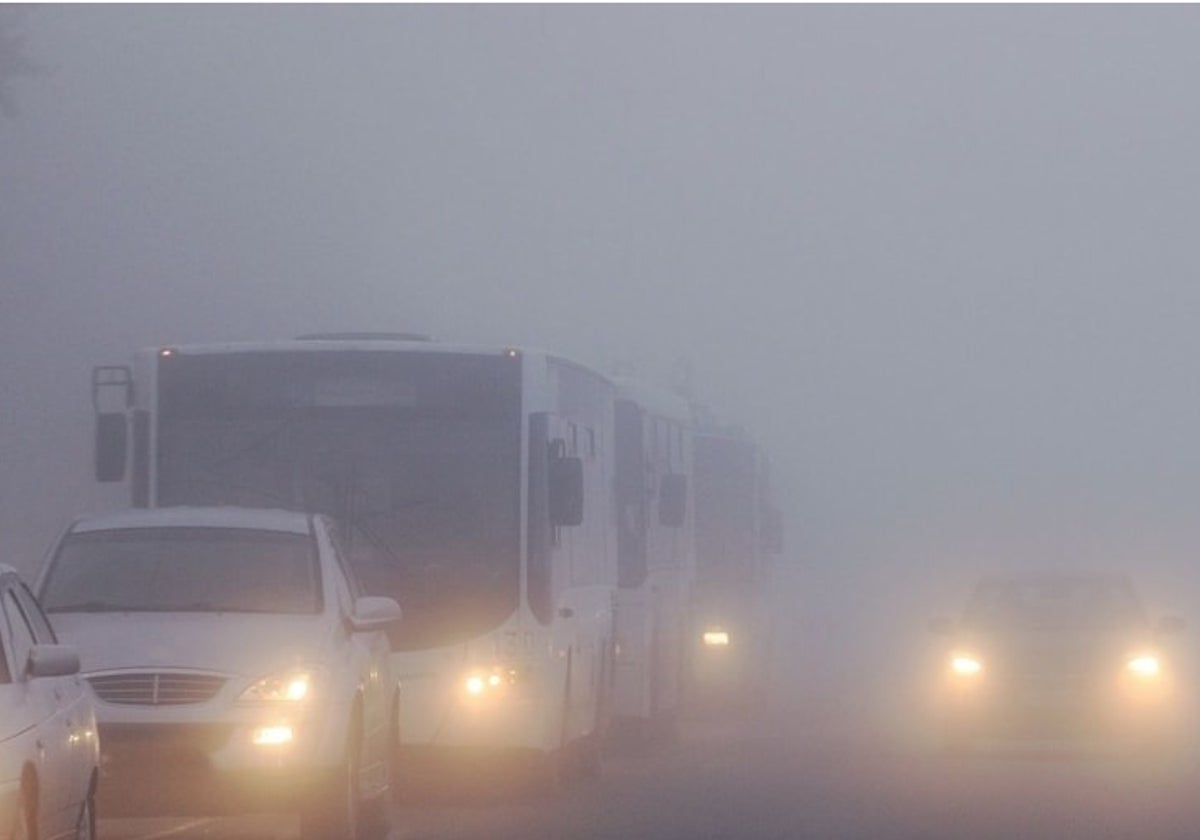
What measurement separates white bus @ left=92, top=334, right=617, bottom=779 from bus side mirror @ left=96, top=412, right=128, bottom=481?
0.01m

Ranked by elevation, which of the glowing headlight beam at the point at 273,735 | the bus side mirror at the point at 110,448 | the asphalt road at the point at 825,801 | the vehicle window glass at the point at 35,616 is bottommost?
the asphalt road at the point at 825,801

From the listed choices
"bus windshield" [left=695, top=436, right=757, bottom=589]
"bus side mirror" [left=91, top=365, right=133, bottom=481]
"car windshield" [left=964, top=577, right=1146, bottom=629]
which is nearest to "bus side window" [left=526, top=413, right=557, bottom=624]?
"bus side mirror" [left=91, top=365, right=133, bottom=481]

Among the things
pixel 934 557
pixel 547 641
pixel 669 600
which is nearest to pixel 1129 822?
pixel 547 641

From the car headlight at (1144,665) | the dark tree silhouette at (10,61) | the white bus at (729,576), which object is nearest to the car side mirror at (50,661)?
the car headlight at (1144,665)

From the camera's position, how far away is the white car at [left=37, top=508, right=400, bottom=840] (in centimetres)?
1538

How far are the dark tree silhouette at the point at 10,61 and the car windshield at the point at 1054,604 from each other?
103 ft

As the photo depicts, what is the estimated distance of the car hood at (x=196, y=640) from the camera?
51.1 ft

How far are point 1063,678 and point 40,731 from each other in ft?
51.7

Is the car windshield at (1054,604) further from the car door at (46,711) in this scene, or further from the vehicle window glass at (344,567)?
the car door at (46,711)

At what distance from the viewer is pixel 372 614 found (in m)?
16.7

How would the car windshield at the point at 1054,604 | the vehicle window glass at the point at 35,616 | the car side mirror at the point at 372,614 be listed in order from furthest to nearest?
the car windshield at the point at 1054,604 → the car side mirror at the point at 372,614 → the vehicle window glass at the point at 35,616

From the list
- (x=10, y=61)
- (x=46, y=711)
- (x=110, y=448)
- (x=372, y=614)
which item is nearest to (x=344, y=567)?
(x=372, y=614)

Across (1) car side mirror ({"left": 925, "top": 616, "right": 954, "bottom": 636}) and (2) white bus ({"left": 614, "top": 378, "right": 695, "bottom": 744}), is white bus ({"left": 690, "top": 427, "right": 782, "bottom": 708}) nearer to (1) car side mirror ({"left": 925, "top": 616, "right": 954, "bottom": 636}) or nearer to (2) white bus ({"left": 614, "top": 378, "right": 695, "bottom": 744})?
(2) white bus ({"left": 614, "top": 378, "right": 695, "bottom": 744})

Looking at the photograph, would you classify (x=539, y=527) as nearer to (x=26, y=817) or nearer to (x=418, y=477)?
(x=418, y=477)
